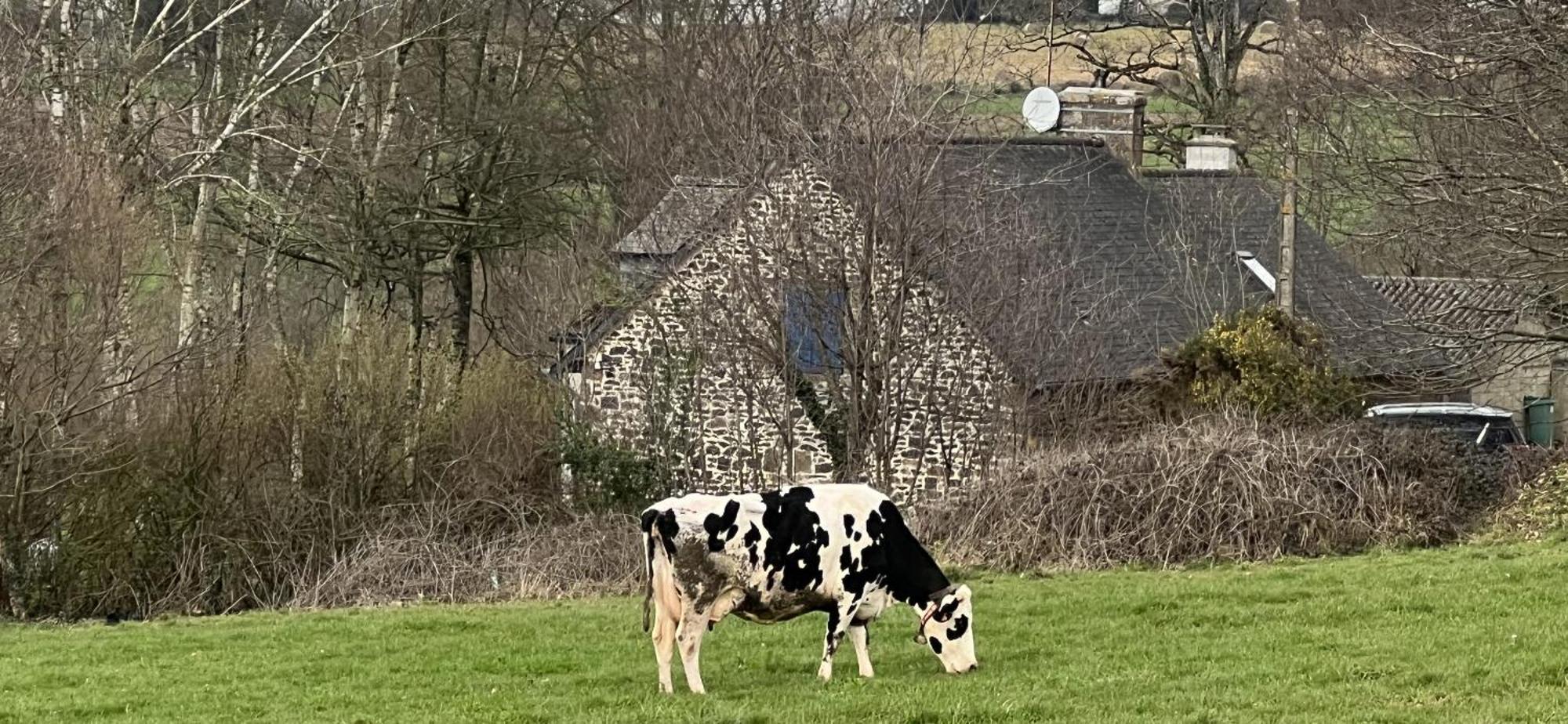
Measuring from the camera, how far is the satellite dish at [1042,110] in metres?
35.1

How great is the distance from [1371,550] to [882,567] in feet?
31.9

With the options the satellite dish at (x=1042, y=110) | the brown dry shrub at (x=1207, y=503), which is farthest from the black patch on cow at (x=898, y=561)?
the satellite dish at (x=1042, y=110)

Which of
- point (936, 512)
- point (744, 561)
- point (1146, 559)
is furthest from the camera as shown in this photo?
point (936, 512)

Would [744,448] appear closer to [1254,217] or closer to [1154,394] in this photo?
[1154,394]

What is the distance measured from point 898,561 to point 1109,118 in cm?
2548

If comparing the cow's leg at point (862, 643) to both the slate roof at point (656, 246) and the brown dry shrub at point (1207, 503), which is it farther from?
the slate roof at point (656, 246)

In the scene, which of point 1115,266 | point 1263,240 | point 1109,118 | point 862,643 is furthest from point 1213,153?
point 862,643

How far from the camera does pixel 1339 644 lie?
1207cm

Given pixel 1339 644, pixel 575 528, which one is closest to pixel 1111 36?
pixel 575 528

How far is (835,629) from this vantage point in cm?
1146

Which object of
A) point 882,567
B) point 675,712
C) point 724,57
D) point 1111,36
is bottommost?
point 675,712

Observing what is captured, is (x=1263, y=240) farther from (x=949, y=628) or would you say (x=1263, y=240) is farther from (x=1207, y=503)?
(x=949, y=628)

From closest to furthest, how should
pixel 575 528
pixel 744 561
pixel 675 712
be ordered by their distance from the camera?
pixel 675 712, pixel 744 561, pixel 575 528

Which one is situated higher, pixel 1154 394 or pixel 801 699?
pixel 1154 394
